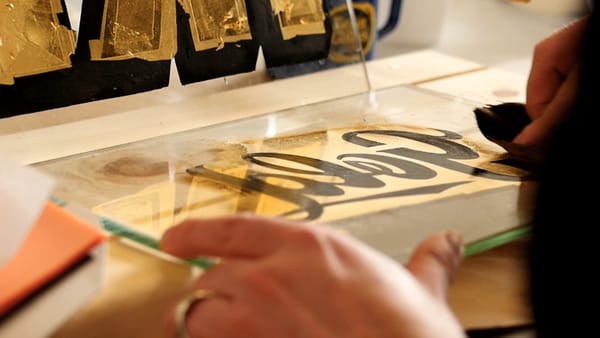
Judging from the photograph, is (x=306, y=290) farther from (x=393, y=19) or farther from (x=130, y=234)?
(x=393, y=19)

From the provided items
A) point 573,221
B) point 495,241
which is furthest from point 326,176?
point 573,221

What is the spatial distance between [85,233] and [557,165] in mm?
211

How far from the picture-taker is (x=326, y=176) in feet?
1.58

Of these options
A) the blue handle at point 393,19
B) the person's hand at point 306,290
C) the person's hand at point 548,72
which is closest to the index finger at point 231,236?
the person's hand at point 306,290

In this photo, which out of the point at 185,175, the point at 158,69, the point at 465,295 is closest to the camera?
the point at 465,295

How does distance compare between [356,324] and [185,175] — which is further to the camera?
[185,175]

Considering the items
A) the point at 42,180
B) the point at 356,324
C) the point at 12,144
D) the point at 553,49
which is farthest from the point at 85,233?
the point at 553,49

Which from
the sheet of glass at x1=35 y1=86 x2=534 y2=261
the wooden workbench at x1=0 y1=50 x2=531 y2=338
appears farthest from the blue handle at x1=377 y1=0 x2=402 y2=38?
the sheet of glass at x1=35 y1=86 x2=534 y2=261

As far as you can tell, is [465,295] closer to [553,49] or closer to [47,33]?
[553,49]

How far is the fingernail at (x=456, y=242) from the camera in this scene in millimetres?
367

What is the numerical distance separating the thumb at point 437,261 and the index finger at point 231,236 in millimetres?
65

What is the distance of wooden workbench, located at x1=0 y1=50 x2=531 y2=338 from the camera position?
36 centimetres

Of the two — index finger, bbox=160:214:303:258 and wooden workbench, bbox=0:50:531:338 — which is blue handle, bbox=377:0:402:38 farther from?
index finger, bbox=160:214:303:258

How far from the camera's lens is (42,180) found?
0.35 meters
